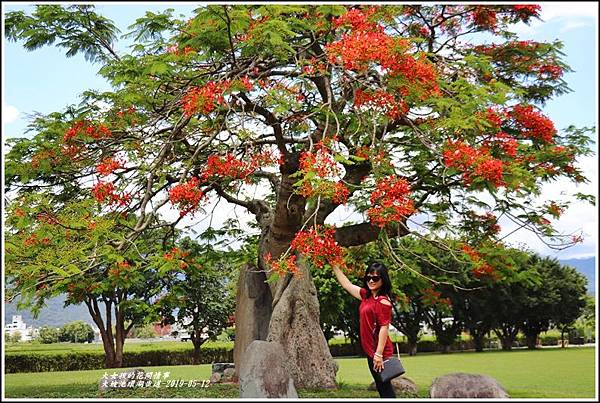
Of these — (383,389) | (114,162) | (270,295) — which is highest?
(114,162)

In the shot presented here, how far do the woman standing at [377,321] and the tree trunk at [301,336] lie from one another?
14.0 ft

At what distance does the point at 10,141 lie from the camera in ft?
33.4

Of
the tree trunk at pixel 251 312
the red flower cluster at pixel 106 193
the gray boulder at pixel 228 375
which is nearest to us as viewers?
the red flower cluster at pixel 106 193

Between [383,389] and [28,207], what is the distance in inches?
203

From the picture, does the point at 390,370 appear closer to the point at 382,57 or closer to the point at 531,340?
the point at 382,57

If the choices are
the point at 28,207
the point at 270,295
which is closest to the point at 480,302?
the point at 270,295

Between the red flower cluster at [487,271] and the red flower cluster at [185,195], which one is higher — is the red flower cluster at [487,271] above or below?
below

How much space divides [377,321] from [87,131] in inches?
212

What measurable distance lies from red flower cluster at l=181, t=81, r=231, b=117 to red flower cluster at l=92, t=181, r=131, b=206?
1.68m

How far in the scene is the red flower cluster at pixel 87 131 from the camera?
9.25m

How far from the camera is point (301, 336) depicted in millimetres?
10516

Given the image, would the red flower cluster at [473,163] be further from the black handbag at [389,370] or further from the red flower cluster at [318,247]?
the black handbag at [389,370]

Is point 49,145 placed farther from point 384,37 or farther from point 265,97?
point 384,37

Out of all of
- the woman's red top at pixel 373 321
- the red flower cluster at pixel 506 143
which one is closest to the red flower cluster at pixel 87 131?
the woman's red top at pixel 373 321
